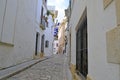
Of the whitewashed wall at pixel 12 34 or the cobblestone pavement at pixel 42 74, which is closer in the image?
the cobblestone pavement at pixel 42 74

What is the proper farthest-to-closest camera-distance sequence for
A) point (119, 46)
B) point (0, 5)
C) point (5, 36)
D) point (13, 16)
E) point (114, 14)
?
point (13, 16) → point (5, 36) → point (0, 5) → point (114, 14) → point (119, 46)

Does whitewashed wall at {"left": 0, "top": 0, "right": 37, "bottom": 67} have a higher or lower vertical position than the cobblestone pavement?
higher

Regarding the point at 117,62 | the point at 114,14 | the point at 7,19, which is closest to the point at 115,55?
the point at 117,62

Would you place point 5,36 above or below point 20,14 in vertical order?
below

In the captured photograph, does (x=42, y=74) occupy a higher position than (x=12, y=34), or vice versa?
(x=12, y=34)

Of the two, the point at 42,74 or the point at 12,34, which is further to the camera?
the point at 12,34

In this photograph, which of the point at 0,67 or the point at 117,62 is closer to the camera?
the point at 117,62

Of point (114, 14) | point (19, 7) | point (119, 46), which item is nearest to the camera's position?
point (119, 46)

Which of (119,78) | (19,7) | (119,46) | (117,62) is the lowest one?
(119,78)

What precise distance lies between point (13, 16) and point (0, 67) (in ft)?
7.34

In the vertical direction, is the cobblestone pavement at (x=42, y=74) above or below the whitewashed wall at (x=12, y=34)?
below

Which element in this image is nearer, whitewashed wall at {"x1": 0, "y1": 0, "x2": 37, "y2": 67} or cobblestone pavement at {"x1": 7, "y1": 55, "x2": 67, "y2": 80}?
cobblestone pavement at {"x1": 7, "y1": 55, "x2": 67, "y2": 80}

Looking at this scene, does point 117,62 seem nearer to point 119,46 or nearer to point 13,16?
point 119,46

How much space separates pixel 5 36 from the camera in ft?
18.8
